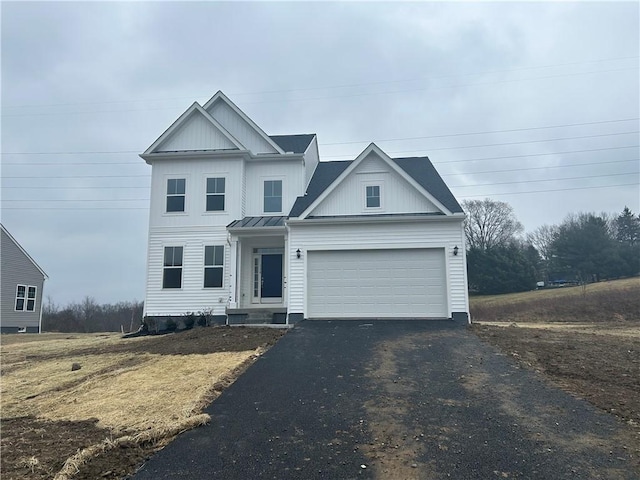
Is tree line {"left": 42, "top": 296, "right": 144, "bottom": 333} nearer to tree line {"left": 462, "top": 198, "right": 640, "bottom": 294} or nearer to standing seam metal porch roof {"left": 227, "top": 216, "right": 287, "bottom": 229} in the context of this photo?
standing seam metal porch roof {"left": 227, "top": 216, "right": 287, "bottom": 229}

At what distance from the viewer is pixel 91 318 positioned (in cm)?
3866

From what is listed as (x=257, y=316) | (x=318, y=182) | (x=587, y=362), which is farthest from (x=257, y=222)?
(x=587, y=362)

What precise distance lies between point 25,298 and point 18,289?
2.76ft

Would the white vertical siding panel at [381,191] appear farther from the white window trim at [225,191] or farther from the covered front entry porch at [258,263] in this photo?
the white window trim at [225,191]

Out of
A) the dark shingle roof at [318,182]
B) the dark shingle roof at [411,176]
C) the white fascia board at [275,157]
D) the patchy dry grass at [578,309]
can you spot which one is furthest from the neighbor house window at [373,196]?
the patchy dry grass at [578,309]

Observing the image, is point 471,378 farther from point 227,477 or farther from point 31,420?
point 31,420

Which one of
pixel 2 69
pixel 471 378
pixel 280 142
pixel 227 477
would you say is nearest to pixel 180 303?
pixel 280 142

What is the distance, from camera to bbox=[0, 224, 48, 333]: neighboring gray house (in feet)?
84.4

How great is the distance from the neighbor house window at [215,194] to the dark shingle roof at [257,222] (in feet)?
3.12

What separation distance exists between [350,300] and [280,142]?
317 inches

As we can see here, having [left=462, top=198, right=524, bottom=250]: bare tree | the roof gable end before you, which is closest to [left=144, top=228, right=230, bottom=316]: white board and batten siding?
the roof gable end

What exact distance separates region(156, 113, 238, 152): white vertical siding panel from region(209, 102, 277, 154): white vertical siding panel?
3.01ft

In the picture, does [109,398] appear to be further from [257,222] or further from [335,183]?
[335,183]

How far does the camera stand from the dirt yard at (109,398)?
4.71m
